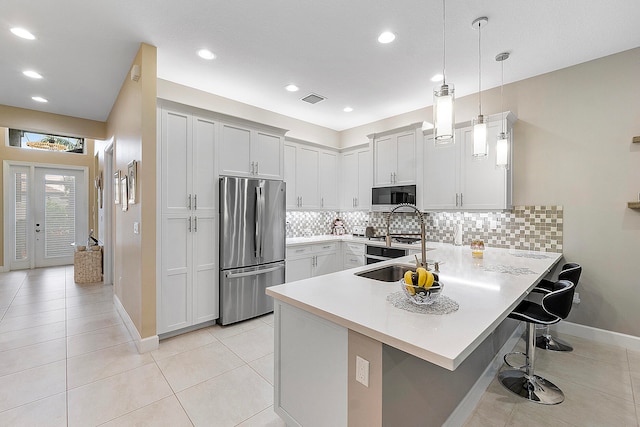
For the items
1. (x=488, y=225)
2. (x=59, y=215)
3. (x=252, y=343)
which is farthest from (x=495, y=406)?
(x=59, y=215)

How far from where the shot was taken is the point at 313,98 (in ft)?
13.4

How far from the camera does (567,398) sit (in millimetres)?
2090

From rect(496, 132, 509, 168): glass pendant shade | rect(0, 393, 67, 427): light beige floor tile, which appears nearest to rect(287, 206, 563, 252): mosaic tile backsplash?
rect(496, 132, 509, 168): glass pendant shade

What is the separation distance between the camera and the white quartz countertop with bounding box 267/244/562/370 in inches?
42.2

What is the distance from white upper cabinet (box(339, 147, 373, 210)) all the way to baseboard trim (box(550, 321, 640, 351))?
286 cm

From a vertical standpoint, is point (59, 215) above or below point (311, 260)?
above

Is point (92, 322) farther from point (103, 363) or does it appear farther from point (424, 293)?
point (424, 293)

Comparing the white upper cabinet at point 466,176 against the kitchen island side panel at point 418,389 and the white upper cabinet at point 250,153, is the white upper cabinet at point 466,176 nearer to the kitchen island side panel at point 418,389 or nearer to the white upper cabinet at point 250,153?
the kitchen island side panel at point 418,389

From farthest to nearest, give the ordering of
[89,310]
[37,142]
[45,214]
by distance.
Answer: [45,214] < [37,142] < [89,310]

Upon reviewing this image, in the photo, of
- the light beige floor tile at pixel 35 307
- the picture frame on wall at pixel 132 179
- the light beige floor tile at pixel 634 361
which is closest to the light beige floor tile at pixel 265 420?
the picture frame on wall at pixel 132 179

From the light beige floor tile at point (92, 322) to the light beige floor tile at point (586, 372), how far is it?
4.61m

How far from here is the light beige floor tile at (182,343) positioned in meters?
2.75

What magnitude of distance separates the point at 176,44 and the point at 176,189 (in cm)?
143

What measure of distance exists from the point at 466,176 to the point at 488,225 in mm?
725
